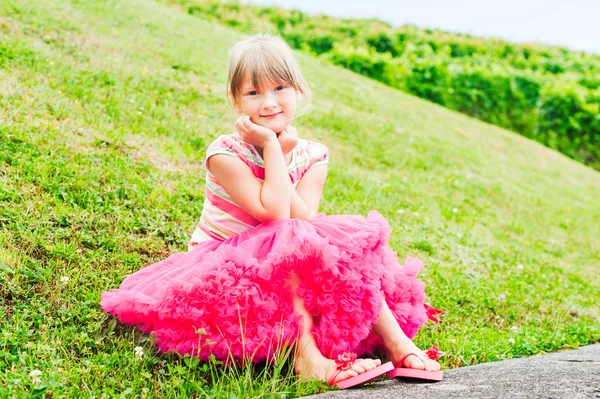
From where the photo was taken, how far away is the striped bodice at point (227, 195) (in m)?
2.98

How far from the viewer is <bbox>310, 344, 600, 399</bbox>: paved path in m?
2.19

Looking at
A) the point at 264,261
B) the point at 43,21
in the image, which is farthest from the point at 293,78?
the point at 43,21

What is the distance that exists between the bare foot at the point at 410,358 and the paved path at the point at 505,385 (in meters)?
0.09

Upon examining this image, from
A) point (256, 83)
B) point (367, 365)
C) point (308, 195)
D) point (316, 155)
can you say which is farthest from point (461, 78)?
point (367, 365)

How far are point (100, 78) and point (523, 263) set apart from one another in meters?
4.72

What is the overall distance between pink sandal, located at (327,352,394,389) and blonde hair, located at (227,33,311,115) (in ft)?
4.36

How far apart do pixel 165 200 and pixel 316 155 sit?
1593 millimetres

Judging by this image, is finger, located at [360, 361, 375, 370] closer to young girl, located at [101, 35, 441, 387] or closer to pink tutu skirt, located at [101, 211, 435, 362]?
young girl, located at [101, 35, 441, 387]

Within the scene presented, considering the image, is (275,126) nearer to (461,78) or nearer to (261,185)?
(261,185)

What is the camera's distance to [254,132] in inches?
114

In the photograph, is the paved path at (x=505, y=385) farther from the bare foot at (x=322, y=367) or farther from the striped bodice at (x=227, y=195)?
the striped bodice at (x=227, y=195)

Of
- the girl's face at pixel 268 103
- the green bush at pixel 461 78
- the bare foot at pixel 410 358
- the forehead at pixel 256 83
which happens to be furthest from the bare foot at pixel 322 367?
the green bush at pixel 461 78

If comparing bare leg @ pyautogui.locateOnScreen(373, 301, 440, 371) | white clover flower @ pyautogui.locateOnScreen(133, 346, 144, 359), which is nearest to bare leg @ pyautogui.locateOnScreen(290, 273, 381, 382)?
bare leg @ pyautogui.locateOnScreen(373, 301, 440, 371)

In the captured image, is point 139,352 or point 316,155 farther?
point 316,155
